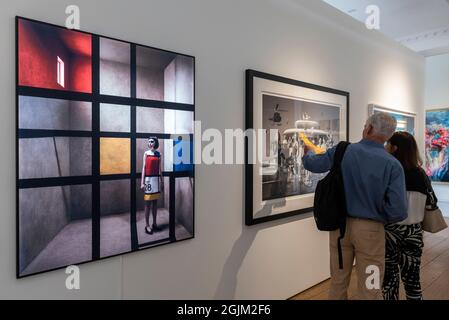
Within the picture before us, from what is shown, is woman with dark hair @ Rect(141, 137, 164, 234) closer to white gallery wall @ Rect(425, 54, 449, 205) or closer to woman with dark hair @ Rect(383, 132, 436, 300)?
woman with dark hair @ Rect(383, 132, 436, 300)

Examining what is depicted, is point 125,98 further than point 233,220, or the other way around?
Answer: point 233,220

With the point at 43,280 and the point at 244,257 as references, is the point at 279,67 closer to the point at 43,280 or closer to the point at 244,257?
the point at 244,257

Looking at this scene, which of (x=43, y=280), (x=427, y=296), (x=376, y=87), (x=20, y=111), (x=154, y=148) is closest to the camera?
(x=20, y=111)

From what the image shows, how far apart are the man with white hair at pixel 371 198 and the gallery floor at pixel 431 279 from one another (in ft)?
3.29

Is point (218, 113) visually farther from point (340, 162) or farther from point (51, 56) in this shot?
point (51, 56)

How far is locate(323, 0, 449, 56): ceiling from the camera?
4633 mm

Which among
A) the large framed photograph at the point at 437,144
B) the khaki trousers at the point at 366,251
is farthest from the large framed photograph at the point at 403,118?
the khaki trousers at the point at 366,251

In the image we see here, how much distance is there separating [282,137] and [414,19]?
400cm

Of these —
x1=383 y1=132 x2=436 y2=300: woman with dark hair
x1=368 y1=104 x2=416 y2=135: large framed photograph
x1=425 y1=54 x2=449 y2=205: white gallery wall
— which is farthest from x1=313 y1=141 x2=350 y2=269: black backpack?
x1=425 y1=54 x2=449 y2=205: white gallery wall

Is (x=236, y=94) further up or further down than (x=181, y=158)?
further up

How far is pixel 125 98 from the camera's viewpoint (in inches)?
77.2

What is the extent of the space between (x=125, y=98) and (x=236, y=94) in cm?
100

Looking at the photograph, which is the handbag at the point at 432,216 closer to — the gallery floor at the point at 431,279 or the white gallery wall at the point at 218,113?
the gallery floor at the point at 431,279

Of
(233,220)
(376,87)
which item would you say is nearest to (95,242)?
(233,220)
